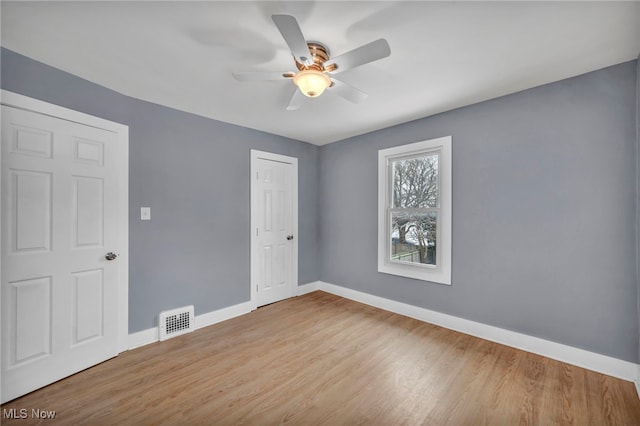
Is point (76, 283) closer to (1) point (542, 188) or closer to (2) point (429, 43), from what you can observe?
(2) point (429, 43)

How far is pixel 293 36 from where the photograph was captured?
4.54ft

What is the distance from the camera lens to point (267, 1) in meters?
1.41

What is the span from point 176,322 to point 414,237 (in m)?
2.92

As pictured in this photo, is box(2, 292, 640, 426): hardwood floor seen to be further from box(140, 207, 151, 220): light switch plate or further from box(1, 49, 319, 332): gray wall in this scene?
box(140, 207, 151, 220): light switch plate

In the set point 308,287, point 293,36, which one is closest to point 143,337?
point 308,287

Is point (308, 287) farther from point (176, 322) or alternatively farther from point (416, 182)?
point (416, 182)

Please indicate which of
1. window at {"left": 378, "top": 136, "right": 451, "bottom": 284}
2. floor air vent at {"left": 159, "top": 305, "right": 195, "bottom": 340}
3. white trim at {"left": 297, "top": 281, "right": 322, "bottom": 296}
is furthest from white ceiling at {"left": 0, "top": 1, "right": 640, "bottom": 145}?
white trim at {"left": 297, "top": 281, "right": 322, "bottom": 296}

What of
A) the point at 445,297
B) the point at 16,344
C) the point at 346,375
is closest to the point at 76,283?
the point at 16,344

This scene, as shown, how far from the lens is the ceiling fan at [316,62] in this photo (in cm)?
143

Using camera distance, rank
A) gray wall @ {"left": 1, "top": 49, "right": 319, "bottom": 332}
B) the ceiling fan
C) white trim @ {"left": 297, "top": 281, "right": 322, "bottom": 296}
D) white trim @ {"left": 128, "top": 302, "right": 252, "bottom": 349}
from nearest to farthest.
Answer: the ceiling fan < gray wall @ {"left": 1, "top": 49, "right": 319, "bottom": 332} < white trim @ {"left": 128, "top": 302, "right": 252, "bottom": 349} < white trim @ {"left": 297, "top": 281, "right": 322, "bottom": 296}

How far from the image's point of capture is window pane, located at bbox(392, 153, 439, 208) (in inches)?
122

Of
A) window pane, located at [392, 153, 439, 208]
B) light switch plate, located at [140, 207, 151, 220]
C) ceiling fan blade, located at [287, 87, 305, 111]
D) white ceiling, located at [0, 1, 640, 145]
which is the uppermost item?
white ceiling, located at [0, 1, 640, 145]

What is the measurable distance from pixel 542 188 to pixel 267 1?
263cm

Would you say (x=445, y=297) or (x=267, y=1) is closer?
(x=267, y=1)
